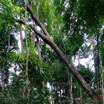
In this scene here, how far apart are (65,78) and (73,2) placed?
756 inches

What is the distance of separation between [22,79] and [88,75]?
1316cm

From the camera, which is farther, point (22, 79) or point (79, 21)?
point (22, 79)

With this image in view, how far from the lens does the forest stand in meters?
3.52

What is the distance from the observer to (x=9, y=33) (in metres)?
17.6

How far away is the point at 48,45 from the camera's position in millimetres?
12406

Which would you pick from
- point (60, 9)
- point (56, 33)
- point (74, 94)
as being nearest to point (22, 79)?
point (60, 9)

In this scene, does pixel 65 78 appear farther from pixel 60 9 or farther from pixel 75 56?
pixel 60 9

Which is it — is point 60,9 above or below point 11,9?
below

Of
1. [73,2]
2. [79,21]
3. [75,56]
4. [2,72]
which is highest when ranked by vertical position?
[75,56]

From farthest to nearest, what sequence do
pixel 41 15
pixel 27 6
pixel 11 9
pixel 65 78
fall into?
pixel 65 78 → pixel 41 15 → pixel 11 9 → pixel 27 6

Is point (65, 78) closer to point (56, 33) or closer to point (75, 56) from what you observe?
point (75, 56)

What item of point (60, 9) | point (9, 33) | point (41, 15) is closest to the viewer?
point (60, 9)

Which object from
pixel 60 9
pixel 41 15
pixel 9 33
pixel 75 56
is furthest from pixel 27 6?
pixel 75 56

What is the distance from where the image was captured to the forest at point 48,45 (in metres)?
3.52
